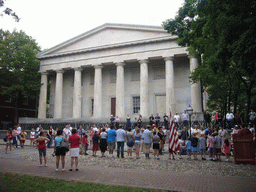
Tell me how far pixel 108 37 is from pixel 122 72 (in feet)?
20.5

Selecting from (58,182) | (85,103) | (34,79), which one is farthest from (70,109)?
(58,182)

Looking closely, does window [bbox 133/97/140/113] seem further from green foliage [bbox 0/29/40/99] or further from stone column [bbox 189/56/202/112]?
green foliage [bbox 0/29/40/99]

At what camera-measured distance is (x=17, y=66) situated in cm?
4125

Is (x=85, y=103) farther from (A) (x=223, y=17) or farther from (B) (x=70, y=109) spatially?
(A) (x=223, y=17)

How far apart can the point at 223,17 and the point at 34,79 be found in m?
39.8

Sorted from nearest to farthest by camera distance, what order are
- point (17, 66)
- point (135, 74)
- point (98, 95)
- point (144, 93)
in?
point (144, 93)
point (98, 95)
point (135, 74)
point (17, 66)

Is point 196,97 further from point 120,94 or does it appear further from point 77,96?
point 77,96

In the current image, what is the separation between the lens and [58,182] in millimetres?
7984

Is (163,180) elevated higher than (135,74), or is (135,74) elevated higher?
(135,74)

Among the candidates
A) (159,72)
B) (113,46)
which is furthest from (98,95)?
(159,72)

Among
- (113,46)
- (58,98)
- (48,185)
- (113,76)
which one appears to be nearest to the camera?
(48,185)

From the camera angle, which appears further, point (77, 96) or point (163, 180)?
point (77, 96)

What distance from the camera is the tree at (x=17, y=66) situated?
132ft

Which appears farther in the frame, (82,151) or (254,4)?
(82,151)
